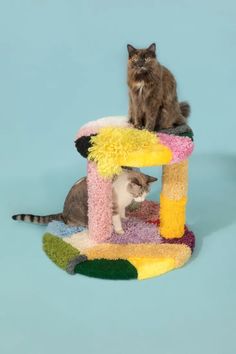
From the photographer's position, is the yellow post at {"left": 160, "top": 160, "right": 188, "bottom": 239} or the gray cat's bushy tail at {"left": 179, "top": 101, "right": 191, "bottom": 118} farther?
the gray cat's bushy tail at {"left": 179, "top": 101, "right": 191, "bottom": 118}

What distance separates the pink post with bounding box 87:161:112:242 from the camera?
2689 millimetres

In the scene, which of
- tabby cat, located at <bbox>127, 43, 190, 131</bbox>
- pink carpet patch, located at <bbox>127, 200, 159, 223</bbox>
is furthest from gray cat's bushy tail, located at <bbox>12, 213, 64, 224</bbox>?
tabby cat, located at <bbox>127, 43, 190, 131</bbox>

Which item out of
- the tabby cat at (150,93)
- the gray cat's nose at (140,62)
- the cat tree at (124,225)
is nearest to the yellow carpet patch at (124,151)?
the cat tree at (124,225)

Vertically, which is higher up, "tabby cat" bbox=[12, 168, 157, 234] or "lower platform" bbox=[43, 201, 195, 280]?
"tabby cat" bbox=[12, 168, 157, 234]

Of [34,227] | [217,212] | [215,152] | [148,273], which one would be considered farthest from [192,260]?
[215,152]

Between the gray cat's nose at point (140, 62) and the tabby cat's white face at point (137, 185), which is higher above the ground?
the gray cat's nose at point (140, 62)

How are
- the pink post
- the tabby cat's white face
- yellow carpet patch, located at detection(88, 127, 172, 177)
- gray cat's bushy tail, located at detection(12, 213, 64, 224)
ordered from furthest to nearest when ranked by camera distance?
gray cat's bushy tail, located at detection(12, 213, 64, 224) < the tabby cat's white face < the pink post < yellow carpet patch, located at detection(88, 127, 172, 177)

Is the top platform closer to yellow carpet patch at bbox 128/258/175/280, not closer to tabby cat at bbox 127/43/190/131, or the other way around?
tabby cat at bbox 127/43/190/131

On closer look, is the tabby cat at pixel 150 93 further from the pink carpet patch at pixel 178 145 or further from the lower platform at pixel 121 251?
the lower platform at pixel 121 251

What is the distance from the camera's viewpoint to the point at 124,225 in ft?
9.77

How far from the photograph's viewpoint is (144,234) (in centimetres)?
288

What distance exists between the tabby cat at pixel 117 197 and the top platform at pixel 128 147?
0.18m

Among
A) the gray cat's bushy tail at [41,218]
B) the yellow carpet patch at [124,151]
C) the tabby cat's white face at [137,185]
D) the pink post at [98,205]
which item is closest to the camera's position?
the yellow carpet patch at [124,151]

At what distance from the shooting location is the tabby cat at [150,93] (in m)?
2.71
